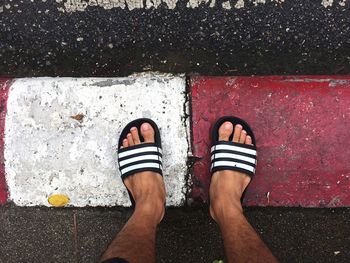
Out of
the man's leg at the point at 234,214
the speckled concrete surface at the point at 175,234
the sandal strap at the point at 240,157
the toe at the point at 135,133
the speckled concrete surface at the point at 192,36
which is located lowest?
the speckled concrete surface at the point at 175,234

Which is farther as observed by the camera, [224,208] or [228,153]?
[228,153]

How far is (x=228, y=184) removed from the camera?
7.02 ft

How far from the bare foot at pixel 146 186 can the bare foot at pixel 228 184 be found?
241 millimetres

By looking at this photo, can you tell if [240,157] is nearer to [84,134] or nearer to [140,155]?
[140,155]

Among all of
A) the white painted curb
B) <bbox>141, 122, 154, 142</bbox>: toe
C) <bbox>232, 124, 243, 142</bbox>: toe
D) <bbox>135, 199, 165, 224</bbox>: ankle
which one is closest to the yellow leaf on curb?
the white painted curb

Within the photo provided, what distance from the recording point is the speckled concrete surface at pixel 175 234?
2170mm

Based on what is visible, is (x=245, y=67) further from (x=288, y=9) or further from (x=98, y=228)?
(x=98, y=228)

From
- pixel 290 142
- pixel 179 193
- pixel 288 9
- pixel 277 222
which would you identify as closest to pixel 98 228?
pixel 179 193

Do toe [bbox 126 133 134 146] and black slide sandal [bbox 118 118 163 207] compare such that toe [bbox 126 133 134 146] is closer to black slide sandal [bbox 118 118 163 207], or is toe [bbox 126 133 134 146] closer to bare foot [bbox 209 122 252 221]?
black slide sandal [bbox 118 118 163 207]

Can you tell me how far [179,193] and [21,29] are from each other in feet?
3.66

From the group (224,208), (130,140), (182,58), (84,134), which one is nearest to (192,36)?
(182,58)

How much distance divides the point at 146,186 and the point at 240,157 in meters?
0.47

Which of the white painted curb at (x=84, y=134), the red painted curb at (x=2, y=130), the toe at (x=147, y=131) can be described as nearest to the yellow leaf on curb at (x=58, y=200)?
the white painted curb at (x=84, y=134)

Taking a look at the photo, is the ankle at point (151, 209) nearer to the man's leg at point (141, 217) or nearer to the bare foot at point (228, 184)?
the man's leg at point (141, 217)
